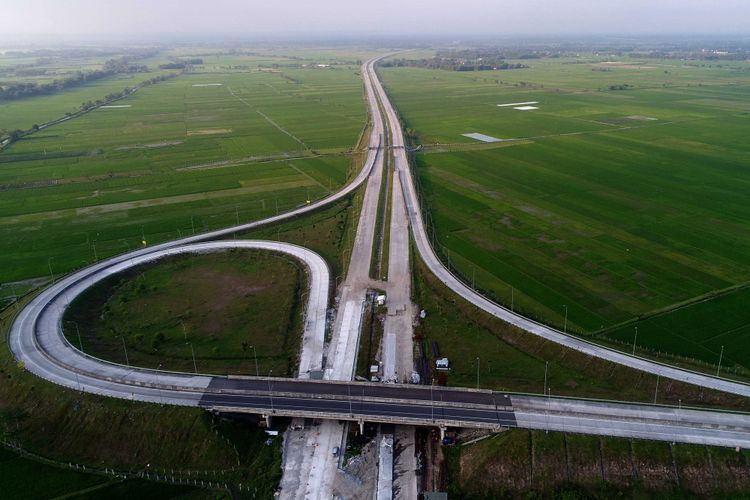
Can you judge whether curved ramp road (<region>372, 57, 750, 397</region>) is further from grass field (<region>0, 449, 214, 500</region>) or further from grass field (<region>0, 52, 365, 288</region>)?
grass field (<region>0, 449, 214, 500</region>)

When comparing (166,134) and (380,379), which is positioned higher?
(166,134)

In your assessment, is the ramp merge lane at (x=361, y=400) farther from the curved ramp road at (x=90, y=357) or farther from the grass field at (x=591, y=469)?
the grass field at (x=591, y=469)

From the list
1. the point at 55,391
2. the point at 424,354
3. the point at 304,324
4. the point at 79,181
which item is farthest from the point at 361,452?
the point at 79,181

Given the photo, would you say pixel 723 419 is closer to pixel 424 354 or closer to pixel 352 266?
pixel 424 354

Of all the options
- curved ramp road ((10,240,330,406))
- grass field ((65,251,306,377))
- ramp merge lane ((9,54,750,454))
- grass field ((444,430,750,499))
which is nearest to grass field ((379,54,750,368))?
ramp merge lane ((9,54,750,454))

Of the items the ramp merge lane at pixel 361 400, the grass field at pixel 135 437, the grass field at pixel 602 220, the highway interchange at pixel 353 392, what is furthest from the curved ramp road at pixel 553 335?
the grass field at pixel 135 437

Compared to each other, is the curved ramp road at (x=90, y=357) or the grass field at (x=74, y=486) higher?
the curved ramp road at (x=90, y=357)
